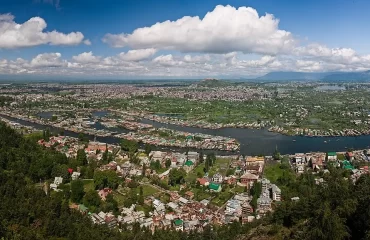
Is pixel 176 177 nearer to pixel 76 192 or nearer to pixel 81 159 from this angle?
pixel 76 192

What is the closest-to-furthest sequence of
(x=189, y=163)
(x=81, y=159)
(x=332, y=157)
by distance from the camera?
1. (x=81, y=159)
2. (x=189, y=163)
3. (x=332, y=157)

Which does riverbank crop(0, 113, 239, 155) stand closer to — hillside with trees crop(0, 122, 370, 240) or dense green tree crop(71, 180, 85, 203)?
hillside with trees crop(0, 122, 370, 240)

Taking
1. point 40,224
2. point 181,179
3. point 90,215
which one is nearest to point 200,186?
point 181,179

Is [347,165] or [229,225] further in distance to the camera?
[347,165]

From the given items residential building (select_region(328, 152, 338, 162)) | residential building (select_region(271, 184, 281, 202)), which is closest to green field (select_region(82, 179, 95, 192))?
residential building (select_region(271, 184, 281, 202))

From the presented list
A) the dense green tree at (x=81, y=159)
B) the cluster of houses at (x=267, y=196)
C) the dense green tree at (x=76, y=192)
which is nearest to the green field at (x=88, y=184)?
the dense green tree at (x=76, y=192)

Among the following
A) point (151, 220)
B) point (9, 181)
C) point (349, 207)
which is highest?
point (349, 207)

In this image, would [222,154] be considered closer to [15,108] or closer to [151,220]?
[151,220]

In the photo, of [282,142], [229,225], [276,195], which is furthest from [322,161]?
[229,225]

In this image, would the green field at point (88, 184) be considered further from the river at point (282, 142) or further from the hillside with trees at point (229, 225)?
the river at point (282, 142)

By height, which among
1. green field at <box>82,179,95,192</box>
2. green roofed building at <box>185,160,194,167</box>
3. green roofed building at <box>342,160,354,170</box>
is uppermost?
green roofed building at <box>185,160,194,167</box>

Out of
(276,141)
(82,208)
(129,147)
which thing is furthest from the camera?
(276,141)
